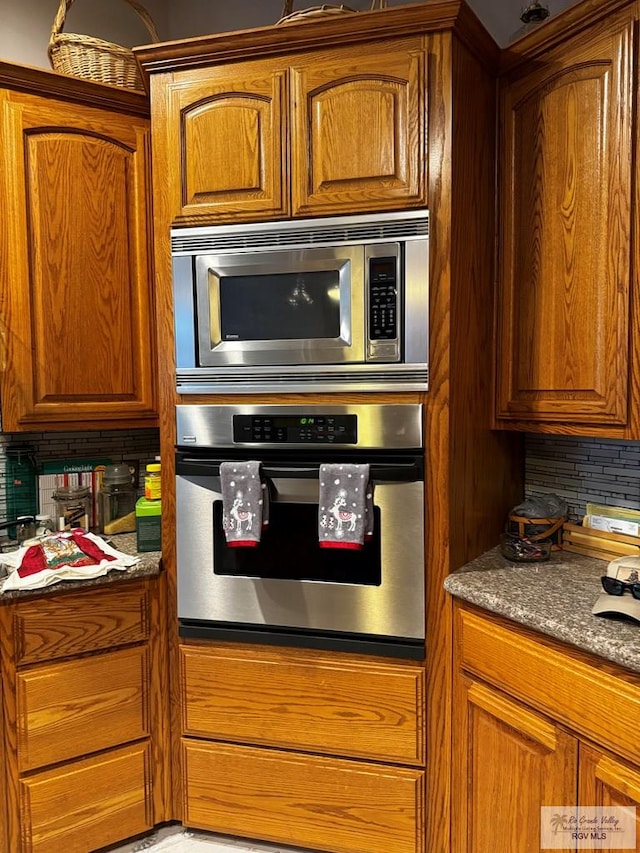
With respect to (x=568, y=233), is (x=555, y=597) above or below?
below

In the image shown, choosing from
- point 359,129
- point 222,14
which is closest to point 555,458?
point 359,129

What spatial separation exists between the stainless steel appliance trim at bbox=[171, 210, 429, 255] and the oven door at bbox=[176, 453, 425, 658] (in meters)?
0.57

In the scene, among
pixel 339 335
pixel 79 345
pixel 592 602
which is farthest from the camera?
A: pixel 79 345

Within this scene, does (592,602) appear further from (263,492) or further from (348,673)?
(263,492)

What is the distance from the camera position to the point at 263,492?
174 centimetres

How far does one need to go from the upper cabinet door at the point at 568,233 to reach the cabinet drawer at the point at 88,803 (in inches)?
58.8

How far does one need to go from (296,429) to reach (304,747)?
2.89 feet

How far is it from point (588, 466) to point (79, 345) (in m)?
1.58

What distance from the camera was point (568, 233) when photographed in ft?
5.37

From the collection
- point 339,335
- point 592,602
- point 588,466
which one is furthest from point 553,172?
point 592,602

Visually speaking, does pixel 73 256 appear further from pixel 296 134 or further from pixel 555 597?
pixel 555 597

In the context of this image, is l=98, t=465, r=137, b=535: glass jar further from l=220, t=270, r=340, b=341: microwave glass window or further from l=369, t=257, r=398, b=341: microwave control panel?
l=369, t=257, r=398, b=341: microwave control panel

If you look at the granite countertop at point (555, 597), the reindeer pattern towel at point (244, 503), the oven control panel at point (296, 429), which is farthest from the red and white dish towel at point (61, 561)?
the granite countertop at point (555, 597)

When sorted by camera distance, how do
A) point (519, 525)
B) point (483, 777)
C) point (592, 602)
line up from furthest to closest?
point (519, 525)
point (483, 777)
point (592, 602)
